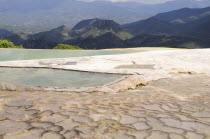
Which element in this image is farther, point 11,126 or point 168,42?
point 168,42

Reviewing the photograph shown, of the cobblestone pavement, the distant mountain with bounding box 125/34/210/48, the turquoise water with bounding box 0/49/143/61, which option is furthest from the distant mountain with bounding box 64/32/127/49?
the cobblestone pavement

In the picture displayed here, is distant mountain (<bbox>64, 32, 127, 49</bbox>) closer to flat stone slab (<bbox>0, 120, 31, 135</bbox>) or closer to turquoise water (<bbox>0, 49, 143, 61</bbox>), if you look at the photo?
turquoise water (<bbox>0, 49, 143, 61</bbox>)

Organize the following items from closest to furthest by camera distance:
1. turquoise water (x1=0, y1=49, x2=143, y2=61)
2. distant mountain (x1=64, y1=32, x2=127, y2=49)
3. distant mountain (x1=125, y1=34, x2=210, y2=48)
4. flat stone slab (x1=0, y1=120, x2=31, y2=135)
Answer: flat stone slab (x1=0, y1=120, x2=31, y2=135), turquoise water (x1=0, y1=49, x2=143, y2=61), distant mountain (x1=125, y1=34, x2=210, y2=48), distant mountain (x1=64, y1=32, x2=127, y2=49)

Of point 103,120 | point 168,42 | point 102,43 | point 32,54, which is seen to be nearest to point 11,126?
point 103,120

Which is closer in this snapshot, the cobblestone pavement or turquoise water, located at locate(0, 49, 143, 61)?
the cobblestone pavement

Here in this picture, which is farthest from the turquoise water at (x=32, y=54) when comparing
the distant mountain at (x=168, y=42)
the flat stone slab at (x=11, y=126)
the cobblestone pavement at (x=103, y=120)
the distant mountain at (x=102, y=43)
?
the distant mountain at (x=102, y=43)

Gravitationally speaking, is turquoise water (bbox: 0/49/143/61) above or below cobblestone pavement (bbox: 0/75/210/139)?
above

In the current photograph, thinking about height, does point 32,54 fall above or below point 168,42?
below

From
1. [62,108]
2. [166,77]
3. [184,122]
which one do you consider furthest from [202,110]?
[166,77]

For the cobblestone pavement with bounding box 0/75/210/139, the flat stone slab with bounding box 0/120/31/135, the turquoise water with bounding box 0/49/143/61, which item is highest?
the turquoise water with bounding box 0/49/143/61

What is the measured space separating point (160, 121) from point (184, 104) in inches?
56.1

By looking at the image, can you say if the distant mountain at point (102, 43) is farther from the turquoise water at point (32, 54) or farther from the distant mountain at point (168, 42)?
the turquoise water at point (32, 54)

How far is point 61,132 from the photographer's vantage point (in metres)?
2.70

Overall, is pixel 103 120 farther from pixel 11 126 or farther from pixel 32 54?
pixel 32 54
